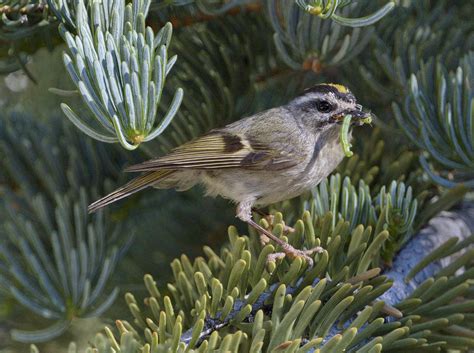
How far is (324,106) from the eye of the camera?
1.78 metres

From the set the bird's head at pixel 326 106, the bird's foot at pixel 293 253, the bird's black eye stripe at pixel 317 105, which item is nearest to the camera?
the bird's foot at pixel 293 253

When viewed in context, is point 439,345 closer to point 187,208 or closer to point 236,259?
point 236,259

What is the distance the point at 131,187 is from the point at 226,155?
420mm

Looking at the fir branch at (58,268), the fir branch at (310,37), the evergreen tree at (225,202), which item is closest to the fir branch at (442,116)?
the evergreen tree at (225,202)

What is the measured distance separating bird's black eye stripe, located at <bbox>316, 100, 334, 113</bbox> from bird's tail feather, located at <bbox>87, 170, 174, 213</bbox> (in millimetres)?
407

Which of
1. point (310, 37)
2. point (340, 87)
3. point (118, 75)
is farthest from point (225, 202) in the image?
point (118, 75)

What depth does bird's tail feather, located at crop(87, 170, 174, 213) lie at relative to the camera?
52.1 inches

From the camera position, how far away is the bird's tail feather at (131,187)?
4.34 feet

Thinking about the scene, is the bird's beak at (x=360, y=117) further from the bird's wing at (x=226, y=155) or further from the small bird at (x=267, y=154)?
the bird's wing at (x=226, y=155)

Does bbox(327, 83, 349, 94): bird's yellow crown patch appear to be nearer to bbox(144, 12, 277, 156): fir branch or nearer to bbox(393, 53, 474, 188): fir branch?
bbox(144, 12, 277, 156): fir branch

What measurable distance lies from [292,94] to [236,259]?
649 millimetres

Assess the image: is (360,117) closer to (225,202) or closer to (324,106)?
(324,106)

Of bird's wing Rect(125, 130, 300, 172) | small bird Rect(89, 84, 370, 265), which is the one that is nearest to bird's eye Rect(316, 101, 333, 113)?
small bird Rect(89, 84, 370, 265)

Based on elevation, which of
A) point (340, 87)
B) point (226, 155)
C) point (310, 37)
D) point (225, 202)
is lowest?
point (225, 202)
